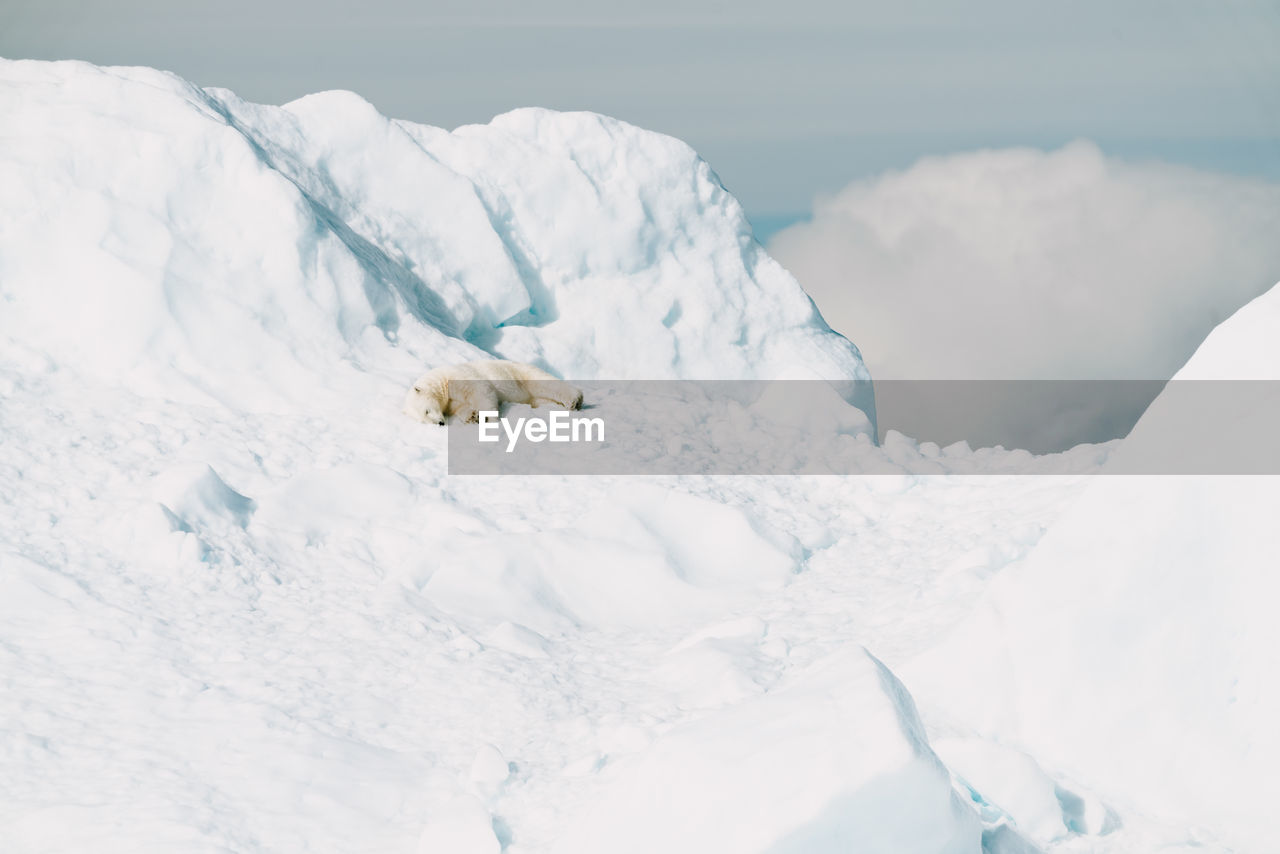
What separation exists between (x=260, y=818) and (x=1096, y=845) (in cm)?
303

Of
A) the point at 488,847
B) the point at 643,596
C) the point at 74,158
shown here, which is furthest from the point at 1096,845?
the point at 74,158

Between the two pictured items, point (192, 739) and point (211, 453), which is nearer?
point (192, 739)

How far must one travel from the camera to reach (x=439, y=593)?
6.01 metres

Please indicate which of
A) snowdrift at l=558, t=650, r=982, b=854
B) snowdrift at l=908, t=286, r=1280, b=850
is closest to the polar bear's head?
snowdrift at l=908, t=286, r=1280, b=850

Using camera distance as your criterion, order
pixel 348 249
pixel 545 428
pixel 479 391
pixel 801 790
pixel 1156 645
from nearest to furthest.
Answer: pixel 801 790 < pixel 1156 645 < pixel 545 428 < pixel 479 391 < pixel 348 249

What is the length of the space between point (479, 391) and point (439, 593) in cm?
260

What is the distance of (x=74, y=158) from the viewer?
8.13 metres

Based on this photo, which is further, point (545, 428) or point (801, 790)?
point (545, 428)

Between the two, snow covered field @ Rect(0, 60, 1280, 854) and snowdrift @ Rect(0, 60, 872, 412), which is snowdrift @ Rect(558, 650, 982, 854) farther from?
snowdrift @ Rect(0, 60, 872, 412)

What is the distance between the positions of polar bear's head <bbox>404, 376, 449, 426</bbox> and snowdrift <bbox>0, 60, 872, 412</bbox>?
1.19ft

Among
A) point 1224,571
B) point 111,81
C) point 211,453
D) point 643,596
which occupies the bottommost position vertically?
point 643,596

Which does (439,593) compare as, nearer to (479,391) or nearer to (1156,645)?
(479,391)

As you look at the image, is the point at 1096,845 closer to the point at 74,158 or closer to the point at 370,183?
the point at 74,158

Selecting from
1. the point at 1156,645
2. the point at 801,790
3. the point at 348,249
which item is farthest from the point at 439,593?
the point at 348,249
